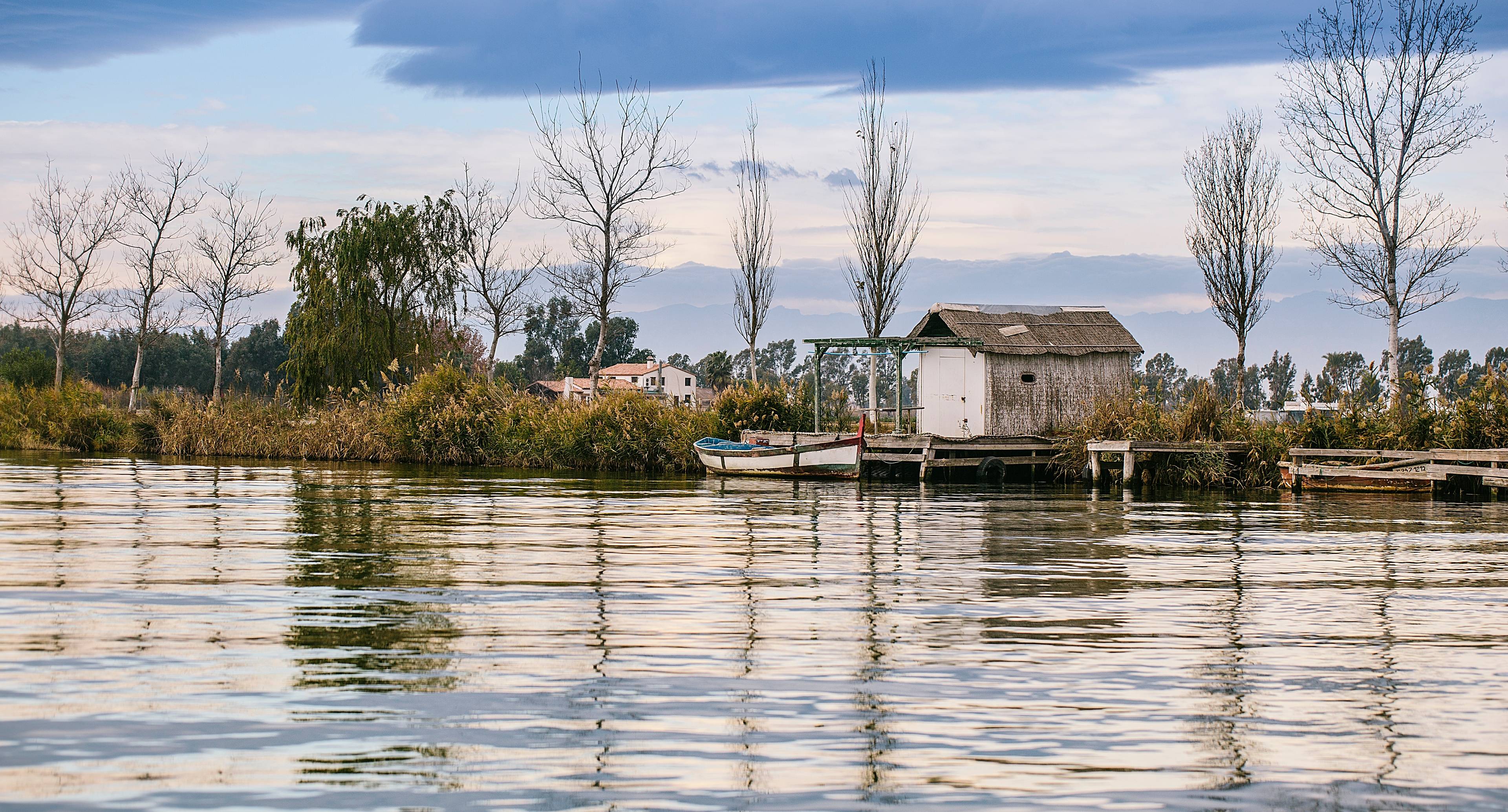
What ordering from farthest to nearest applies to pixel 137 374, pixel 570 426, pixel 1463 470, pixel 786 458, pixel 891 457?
pixel 137 374, pixel 570 426, pixel 891 457, pixel 786 458, pixel 1463 470

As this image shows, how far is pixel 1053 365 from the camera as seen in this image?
117 feet

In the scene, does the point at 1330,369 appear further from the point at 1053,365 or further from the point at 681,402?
the point at 681,402

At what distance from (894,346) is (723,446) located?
543cm

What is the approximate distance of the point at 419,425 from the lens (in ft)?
133

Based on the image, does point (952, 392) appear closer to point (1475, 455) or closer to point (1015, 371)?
point (1015, 371)

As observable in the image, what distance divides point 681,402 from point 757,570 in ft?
88.2

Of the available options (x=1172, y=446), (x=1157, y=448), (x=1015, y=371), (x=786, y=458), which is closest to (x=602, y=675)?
(x=1157, y=448)

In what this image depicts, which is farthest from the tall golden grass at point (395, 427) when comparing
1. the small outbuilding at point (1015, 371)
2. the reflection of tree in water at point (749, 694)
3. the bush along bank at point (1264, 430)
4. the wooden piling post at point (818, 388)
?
the reflection of tree in water at point (749, 694)

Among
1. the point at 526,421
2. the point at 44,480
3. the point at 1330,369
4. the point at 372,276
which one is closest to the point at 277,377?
the point at 372,276

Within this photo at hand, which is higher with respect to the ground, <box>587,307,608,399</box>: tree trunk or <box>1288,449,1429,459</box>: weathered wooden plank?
<box>587,307,608,399</box>: tree trunk

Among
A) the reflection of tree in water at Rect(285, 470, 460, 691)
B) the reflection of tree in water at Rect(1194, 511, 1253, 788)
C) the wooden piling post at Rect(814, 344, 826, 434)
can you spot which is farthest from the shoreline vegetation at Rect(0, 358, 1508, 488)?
the reflection of tree in water at Rect(1194, 511, 1253, 788)

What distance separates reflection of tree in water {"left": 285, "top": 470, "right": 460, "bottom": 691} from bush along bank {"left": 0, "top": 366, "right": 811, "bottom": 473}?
17.6 m

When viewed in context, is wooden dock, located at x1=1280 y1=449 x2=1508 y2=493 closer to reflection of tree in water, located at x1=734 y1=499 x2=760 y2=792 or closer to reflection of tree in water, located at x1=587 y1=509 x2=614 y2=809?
reflection of tree in water, located at x1=734 y1=499 x2=760 y2=792

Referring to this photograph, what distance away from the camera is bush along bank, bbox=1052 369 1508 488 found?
88.5 ft
